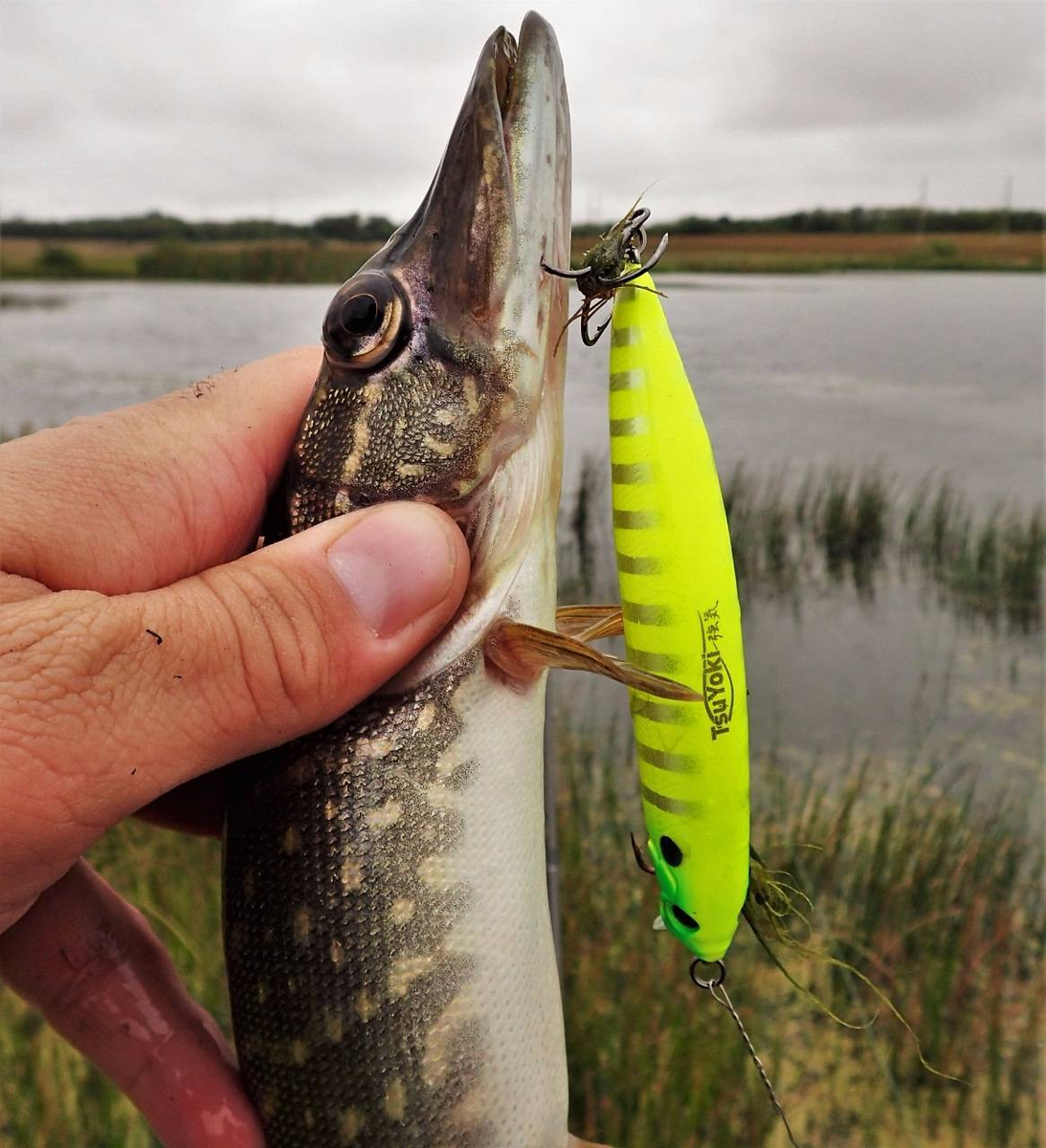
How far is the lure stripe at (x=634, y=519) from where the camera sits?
1388 millimetres

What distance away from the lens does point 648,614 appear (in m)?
1.41

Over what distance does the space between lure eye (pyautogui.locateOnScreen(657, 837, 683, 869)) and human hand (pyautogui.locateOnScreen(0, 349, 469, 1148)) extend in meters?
0.50

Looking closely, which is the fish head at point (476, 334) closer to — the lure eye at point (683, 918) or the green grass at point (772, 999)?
the lure eye at point (683, 918)

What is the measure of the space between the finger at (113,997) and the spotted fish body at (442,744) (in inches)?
21.3

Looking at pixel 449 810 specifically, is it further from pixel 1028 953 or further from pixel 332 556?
pixel 1028 953

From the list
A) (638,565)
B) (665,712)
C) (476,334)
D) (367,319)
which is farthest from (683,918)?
(367,319)

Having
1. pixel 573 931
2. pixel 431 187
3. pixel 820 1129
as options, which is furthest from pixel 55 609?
pixel 820 1129

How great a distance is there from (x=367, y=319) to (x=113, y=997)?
166cm

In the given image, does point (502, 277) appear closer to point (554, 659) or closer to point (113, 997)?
point (554, 659)

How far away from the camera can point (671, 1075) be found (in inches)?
119

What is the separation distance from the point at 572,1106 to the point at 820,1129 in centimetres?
110

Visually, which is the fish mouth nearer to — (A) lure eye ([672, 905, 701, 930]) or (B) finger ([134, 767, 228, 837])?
(A) lure eye ([672, 905, 701, 930])

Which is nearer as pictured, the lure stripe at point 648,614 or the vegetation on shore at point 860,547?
the lure stripe at point 648,614

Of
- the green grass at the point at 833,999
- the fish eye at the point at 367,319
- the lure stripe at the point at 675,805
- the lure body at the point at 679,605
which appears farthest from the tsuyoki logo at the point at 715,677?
the green grass at the point at 833,999
